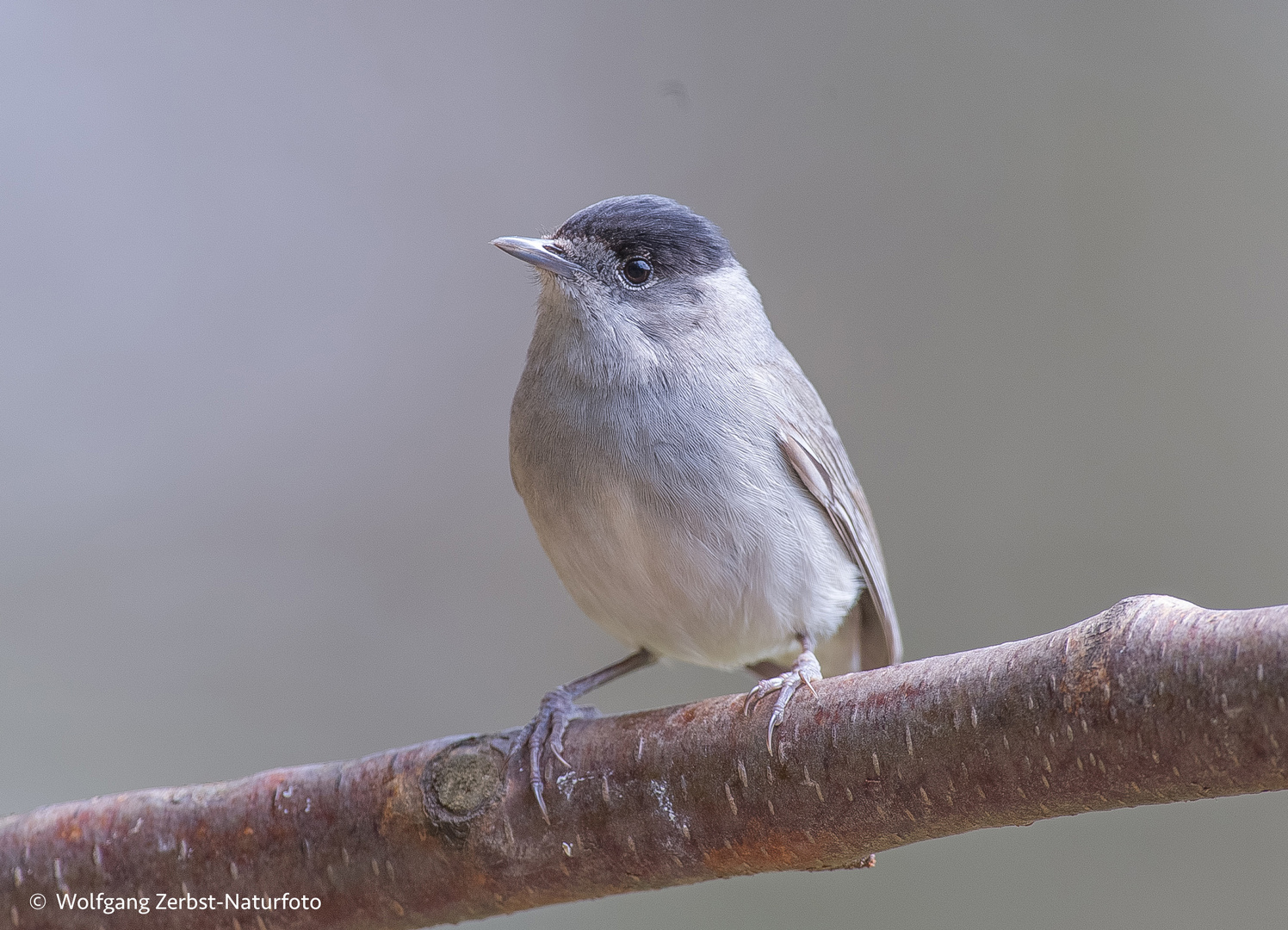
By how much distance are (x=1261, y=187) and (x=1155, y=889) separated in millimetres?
2797

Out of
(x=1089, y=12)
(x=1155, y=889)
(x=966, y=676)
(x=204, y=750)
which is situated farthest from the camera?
(x=1089, y=12)

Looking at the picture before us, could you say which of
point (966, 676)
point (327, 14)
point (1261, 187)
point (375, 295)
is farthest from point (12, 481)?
point (1261, 187)

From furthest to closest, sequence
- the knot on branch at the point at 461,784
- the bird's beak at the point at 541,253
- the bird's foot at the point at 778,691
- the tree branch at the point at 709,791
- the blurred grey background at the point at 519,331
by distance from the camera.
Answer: the blurred grey background at the point at 519,331
the bird's beak at the point at 541,253
the knot on branch at the point at 461,784
the bird's foot at the point at 778,691
the tree branch at the point at 709,791

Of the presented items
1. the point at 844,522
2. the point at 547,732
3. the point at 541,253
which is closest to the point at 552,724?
the point at 547,732

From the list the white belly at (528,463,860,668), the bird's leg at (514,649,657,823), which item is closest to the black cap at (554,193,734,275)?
the white belly at (528,463,860,668)

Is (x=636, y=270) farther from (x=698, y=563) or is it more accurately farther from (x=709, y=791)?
(x=709, y=791)

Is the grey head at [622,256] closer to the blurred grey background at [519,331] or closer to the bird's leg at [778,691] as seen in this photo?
the bird's leg at [778,691]

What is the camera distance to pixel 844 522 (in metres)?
2.51

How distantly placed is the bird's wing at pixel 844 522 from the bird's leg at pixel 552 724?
2.38 feet

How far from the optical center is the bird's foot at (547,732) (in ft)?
6.60

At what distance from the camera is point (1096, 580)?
403 cm

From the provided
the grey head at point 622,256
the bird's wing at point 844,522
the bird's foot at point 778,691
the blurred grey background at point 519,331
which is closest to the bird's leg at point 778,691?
the bird's foot at point 778,691

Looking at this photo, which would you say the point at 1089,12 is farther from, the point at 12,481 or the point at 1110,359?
the point at 12,481

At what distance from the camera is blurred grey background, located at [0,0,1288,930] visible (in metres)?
3.96
